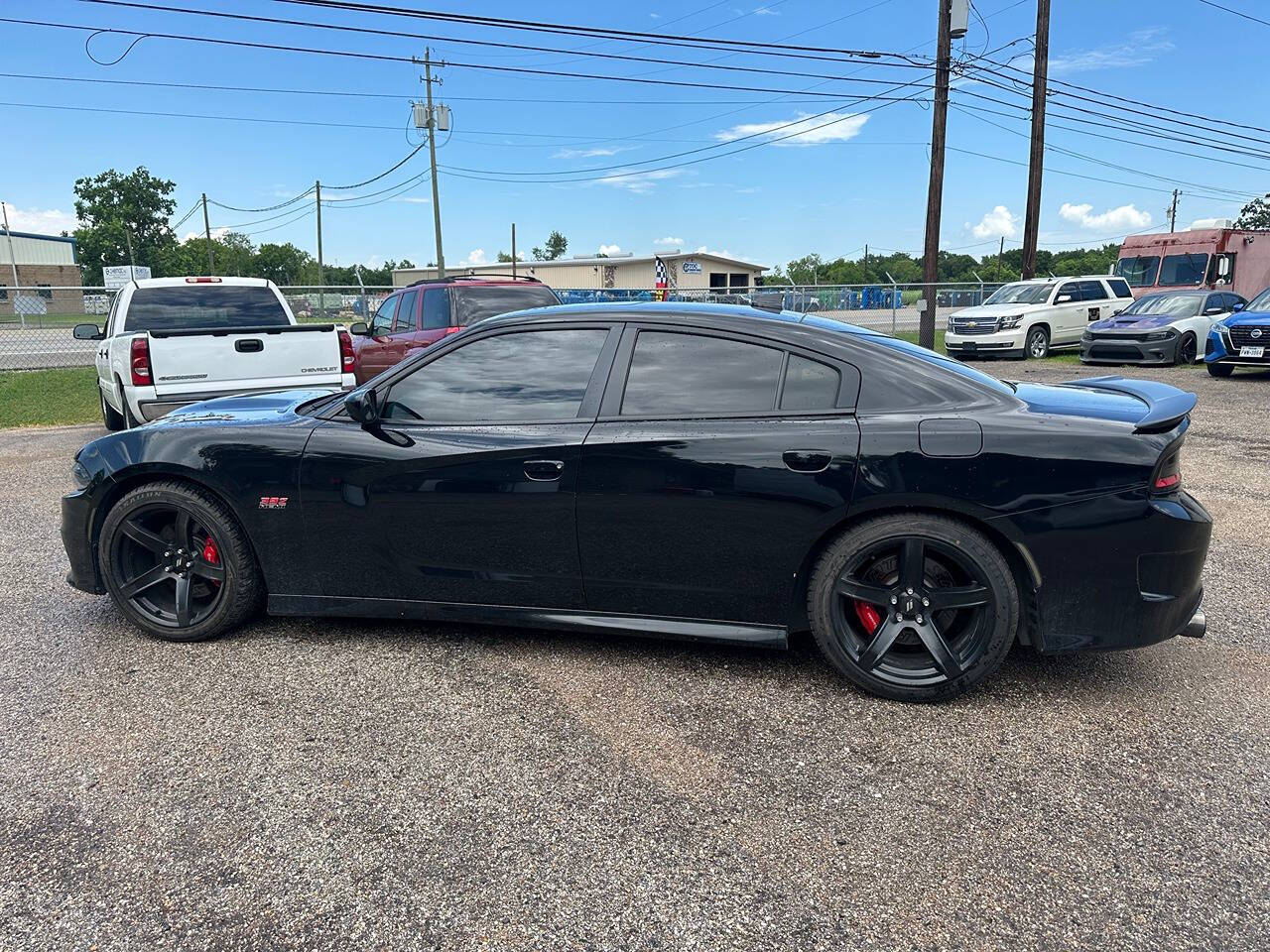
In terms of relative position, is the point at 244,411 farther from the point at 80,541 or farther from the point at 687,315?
the point at 687,315

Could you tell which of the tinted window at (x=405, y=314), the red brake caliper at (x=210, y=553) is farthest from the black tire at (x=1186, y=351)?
the red brake caliper at (x=210, y=553)

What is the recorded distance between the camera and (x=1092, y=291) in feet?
63.8

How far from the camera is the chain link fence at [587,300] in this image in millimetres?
→ 20438

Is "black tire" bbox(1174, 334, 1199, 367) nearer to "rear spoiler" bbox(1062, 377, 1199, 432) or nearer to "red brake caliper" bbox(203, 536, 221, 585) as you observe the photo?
"rear spoiler" bbox(1062, 377, 1199, 432)

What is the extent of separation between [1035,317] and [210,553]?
18.5 metres

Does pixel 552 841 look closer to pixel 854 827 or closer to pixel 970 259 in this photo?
pixel 854 827

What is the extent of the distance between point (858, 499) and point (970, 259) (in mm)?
98966

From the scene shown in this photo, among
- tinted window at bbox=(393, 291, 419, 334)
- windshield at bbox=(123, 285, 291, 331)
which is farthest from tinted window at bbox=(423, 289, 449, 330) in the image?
windshield at bbox=(123, 285, 291, 331)

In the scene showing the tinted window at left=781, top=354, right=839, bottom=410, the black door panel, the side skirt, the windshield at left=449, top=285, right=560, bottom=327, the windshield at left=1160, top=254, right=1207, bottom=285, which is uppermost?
the windshield at left=1160, top=254, right=1207, bottom=285

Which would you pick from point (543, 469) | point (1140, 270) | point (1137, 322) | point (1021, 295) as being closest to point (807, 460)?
point (543, 469)

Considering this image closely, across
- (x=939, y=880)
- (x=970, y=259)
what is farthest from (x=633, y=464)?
(x=970, y=259)

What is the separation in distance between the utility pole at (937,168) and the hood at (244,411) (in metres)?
15.1

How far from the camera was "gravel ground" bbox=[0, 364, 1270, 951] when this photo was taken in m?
2.18

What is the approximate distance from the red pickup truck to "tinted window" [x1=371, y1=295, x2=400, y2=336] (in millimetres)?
37
